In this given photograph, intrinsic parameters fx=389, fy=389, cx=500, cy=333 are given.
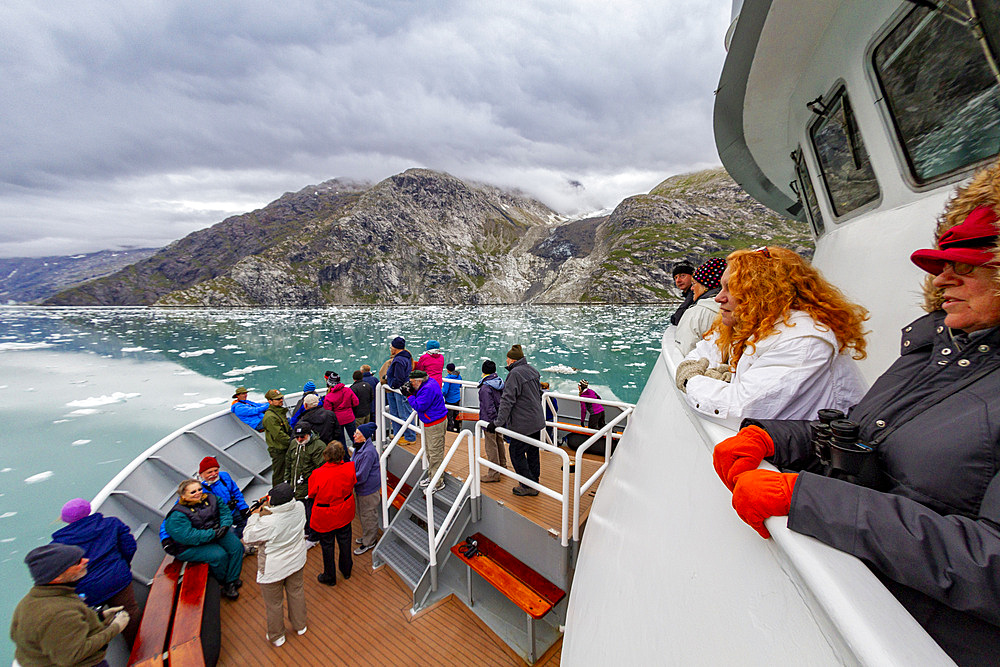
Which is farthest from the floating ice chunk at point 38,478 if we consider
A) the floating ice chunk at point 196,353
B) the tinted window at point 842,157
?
the floating ice chunk at point 196,353

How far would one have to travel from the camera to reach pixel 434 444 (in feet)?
17.1

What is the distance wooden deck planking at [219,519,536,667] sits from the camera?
380 centimetres

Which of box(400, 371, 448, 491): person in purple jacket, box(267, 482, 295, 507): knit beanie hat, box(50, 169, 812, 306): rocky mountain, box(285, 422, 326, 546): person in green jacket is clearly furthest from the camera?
box(50, 169, 812, 306): rocky mountain

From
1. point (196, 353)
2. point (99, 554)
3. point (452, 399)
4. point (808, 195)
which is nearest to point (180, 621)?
point (99, 554)

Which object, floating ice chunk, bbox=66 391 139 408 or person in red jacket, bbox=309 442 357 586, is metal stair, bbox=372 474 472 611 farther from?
floating ice chunk, bbox=66 391 139 408

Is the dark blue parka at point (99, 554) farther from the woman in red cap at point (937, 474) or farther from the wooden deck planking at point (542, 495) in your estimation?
the woman in red cap at point (937, 474)

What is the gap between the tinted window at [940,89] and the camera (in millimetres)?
2070

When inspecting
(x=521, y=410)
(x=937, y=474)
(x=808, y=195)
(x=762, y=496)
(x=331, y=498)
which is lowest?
(x=331, y=498)

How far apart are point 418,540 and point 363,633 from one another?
98 centimetres

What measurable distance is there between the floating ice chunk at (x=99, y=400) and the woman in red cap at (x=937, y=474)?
80.2 feet

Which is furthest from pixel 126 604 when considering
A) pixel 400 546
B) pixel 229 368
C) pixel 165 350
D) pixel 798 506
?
pixel 165 350

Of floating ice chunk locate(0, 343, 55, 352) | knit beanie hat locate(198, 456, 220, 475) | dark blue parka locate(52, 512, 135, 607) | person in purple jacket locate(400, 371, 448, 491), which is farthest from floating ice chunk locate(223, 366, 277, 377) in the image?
floating ice chunk locate(0, 343, 55, 352)

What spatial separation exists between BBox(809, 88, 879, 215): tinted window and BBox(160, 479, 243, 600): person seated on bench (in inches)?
265

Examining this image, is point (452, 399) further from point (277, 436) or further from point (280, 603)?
point (280, 603)
